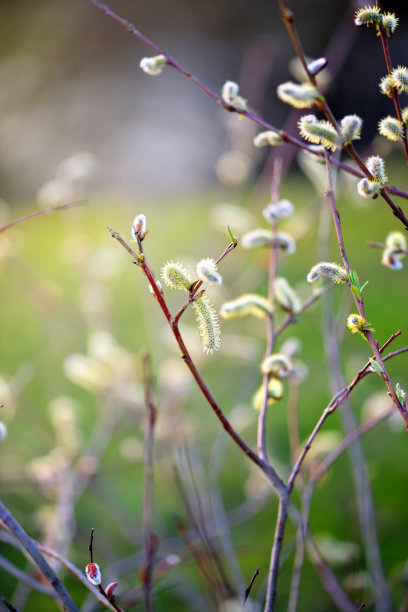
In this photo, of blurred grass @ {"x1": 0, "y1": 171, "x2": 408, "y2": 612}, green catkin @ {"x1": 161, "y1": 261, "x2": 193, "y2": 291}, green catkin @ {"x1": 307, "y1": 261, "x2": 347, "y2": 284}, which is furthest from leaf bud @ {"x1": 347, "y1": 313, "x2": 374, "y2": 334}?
blurred grass @ {"x1": 0, "y1": 171, "x2": 408, "y2": 612}

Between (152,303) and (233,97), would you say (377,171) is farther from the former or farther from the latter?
(152,303)

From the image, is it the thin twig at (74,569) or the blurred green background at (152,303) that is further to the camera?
the blurred green background at (152,303)

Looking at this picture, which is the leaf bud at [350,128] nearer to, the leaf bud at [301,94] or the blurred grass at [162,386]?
the leaf bud at [301,94]

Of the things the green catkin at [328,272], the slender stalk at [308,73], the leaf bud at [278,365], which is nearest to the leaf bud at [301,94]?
the slender stalk at [308,73]

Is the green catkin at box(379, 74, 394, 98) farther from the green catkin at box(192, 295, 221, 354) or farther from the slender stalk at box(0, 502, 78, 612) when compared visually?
the slender stalk at box(0, 502, 78, 612)

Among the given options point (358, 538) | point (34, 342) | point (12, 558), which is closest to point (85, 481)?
point (12, 558)

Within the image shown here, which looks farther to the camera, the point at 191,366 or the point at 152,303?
the point at 152,303

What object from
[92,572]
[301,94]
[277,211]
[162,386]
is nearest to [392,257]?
[277,211]
